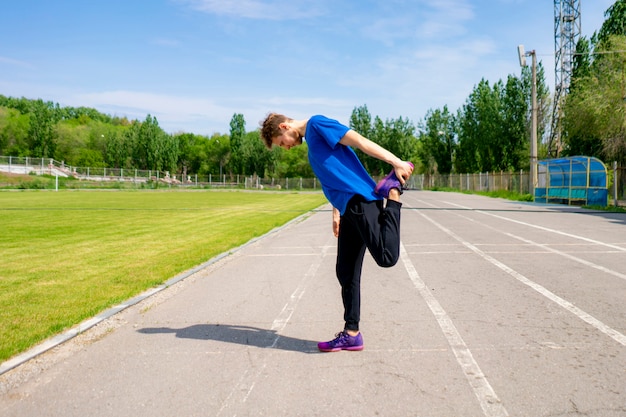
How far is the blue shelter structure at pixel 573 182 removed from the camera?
84.1 feet

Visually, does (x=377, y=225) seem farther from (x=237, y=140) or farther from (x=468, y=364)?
(x=237, y=140)

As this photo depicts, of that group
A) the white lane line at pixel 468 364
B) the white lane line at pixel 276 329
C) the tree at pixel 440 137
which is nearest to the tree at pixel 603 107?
the white lane line at pixel 276 329

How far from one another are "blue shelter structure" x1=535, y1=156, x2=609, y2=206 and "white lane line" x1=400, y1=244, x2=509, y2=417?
23.2m

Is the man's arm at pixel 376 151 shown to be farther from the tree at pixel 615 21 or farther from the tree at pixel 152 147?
the tree at pixel 152 147

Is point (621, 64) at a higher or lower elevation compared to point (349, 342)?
higher

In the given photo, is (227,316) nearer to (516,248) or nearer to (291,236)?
(516,248)

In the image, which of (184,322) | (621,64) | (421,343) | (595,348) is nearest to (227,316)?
(184,322)

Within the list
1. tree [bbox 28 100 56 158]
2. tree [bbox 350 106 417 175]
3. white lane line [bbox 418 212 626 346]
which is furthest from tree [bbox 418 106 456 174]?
white lane line [bbox 418 212 626 346]

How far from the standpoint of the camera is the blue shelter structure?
84.1 feet

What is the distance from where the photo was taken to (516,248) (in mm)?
10320

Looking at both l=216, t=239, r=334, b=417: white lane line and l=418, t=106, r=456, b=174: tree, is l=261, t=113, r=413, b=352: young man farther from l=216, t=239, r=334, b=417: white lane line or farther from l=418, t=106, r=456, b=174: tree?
l=418, t=106, r=456, b=174: tree

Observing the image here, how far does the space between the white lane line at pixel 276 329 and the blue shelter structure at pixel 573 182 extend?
21.7m

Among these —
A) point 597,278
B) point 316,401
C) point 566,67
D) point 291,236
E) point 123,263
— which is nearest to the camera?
point 316,401

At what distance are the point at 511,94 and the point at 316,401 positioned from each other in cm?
6309
